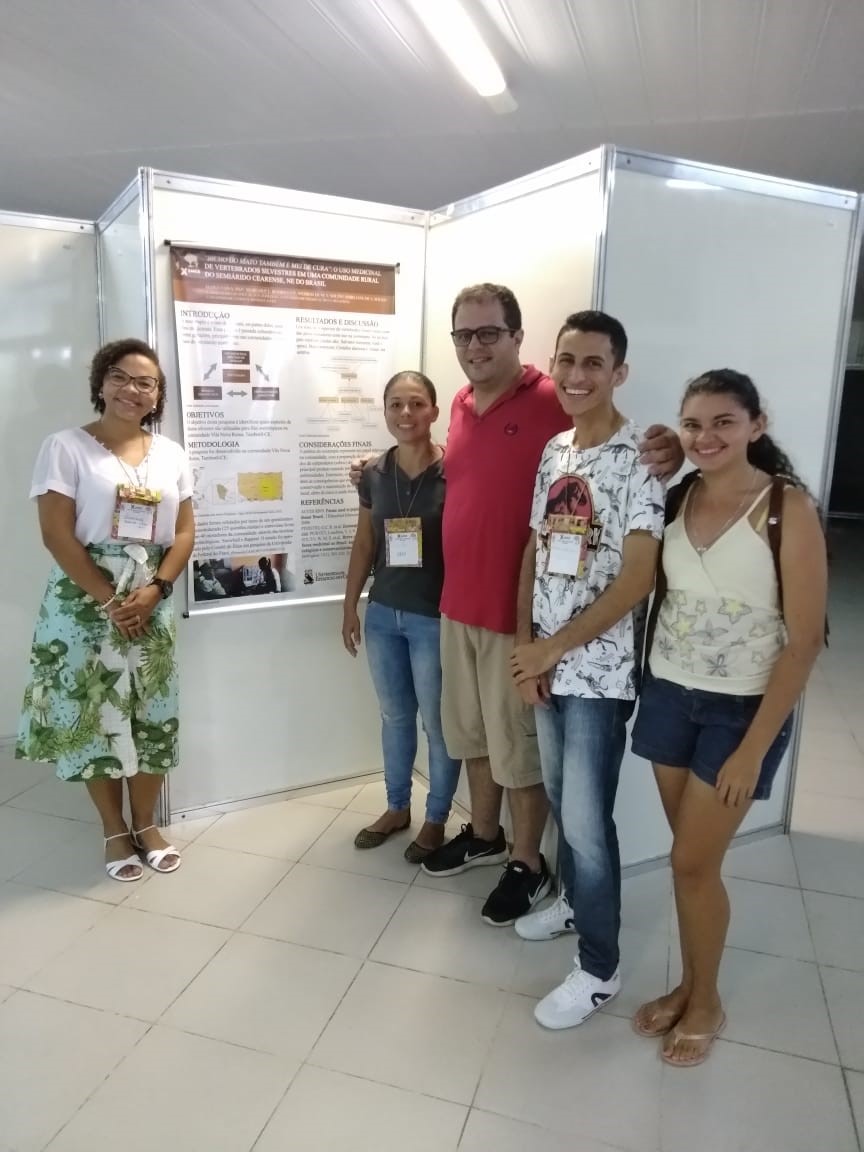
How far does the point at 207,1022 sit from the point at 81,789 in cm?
147

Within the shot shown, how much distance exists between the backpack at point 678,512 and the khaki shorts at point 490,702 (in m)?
0.45

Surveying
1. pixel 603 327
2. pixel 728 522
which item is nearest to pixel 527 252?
pixel 603 327

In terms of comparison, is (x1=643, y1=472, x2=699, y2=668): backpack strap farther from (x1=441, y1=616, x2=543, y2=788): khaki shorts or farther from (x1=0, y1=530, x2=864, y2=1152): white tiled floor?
(x1=0, y1=530, x2=864, y2=1152): white tiled floor

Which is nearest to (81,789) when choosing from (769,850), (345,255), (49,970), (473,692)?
(49,970)

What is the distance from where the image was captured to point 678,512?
5.50ft

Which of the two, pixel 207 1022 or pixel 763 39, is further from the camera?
pixel 763 39

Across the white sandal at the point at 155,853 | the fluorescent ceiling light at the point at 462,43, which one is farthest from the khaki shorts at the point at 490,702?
the fluorescent ceiling light at the point at 462,43

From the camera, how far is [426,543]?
2.35 meters

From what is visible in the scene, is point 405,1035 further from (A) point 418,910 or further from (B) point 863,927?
(B) point 863,927

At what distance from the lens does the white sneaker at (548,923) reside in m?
2.15

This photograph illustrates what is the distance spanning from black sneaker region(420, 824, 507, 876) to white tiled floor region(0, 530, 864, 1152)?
59 mm

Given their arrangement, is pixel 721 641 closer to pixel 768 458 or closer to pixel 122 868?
pixel 768 458

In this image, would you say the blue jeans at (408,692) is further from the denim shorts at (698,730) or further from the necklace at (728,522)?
the necklace at (728,522)

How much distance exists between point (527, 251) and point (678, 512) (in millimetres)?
1085
